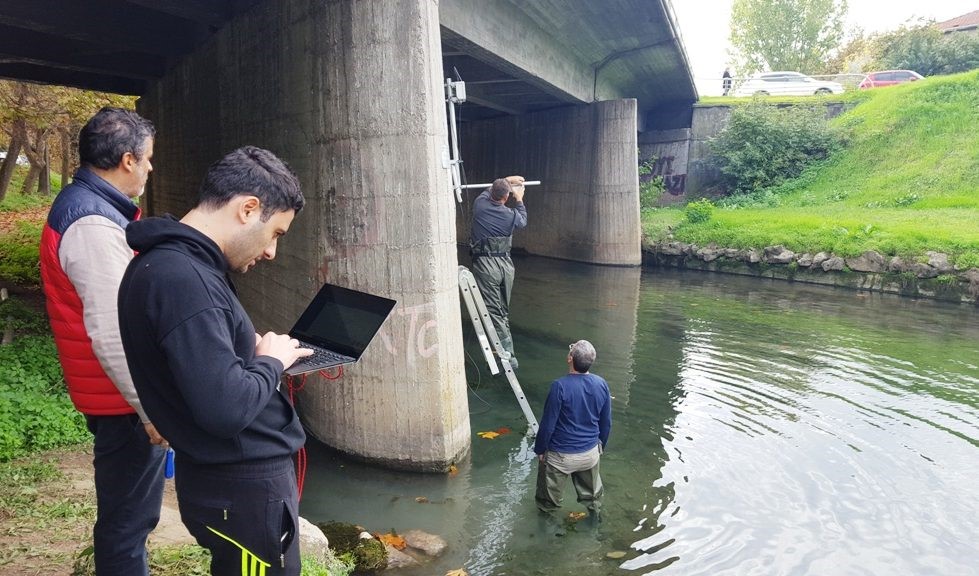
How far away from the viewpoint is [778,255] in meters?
20.2

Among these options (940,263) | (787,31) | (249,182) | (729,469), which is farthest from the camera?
(787,31)

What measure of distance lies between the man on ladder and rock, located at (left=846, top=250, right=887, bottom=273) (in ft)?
41.4

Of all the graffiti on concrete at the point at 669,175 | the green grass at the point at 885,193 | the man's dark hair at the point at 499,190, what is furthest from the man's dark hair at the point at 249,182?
the graffiti on concrete at the point at 669,175

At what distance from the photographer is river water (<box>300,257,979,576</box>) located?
5523 millimetres

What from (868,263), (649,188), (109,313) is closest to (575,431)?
(109,313)

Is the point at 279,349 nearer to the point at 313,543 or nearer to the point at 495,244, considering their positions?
the point at 313,543

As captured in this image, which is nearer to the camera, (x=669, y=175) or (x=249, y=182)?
(x=249, y=182)

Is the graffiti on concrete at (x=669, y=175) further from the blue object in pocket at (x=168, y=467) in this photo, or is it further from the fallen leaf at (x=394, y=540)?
the blue object in pocket at (x=168, y=467)

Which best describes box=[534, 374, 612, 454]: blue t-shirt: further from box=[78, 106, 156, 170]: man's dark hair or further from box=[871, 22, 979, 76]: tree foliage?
box=[871, 22, 979, 76]: tree foliage

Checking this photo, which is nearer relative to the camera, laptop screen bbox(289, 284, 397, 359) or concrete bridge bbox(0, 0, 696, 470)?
laptop screen bbox(289, 284, 397, 359)

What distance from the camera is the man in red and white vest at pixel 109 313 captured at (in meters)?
2.85

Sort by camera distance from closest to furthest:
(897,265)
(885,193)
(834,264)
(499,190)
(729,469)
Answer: (729,469), (499,190), (897,265), (834,264), (885,193)

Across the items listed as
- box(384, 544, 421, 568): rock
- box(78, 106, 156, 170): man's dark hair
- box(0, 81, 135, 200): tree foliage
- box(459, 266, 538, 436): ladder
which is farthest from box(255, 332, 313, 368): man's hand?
box(0, 81, 135, 200): tree foliage

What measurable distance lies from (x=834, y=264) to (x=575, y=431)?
15829mm
